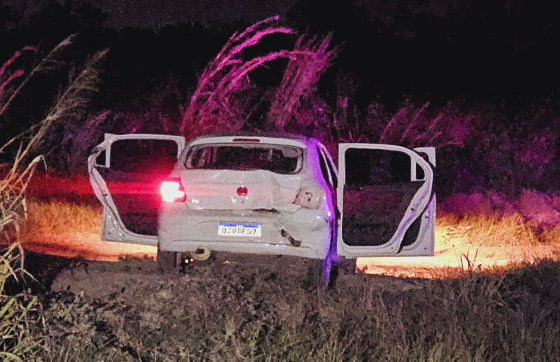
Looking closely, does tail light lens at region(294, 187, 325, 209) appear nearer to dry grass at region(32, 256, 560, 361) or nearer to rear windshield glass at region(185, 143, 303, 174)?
rear windshield glass at region(185, 143, 303, 174)

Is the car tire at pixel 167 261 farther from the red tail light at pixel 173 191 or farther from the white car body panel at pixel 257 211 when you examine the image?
the red tail light at pixel 173 191

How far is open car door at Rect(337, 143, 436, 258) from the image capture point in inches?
361

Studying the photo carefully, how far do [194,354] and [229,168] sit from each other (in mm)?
2902

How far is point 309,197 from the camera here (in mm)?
8500

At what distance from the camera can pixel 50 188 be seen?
15.4 metres

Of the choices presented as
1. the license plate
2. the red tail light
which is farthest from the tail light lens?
the red tail light

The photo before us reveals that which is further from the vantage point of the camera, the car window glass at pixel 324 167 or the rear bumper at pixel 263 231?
the car window glass at pixel 324 167

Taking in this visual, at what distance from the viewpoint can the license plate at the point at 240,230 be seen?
8.44 metres

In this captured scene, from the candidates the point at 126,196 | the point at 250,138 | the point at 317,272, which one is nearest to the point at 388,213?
the point at 317,272

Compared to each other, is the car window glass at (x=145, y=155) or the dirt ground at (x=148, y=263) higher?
the car window glass at (x=145, y=155)

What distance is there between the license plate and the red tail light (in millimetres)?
448

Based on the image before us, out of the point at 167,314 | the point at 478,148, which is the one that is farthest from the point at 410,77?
the point at 167,314

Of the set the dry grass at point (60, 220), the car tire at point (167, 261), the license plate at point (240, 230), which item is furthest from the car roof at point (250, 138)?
the dry grass at point (60, 220)

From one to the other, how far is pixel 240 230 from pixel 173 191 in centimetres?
72
